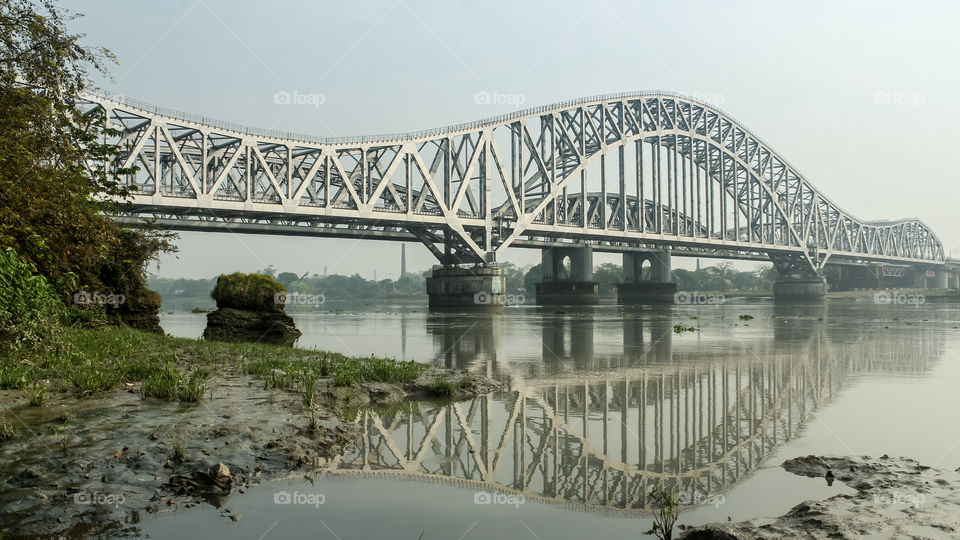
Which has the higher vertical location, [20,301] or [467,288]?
[467,288]

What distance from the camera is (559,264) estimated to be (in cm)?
10575

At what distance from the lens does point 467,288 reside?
250 feet

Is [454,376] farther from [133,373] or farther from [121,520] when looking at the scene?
[121,520]

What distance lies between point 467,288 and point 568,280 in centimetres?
2938

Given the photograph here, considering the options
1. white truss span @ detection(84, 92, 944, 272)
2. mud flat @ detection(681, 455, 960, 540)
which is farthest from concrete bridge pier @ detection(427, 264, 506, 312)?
mud flat @ detection(681, 455, 960, 540)

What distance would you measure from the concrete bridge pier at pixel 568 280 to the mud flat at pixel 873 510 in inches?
3640

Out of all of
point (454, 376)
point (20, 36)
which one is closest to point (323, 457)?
point (454, 376)

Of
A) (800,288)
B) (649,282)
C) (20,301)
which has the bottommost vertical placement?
(20,301)

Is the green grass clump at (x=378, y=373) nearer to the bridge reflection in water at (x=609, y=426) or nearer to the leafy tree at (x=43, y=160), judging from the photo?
the bridge reflection in water at (x=609, y=426)

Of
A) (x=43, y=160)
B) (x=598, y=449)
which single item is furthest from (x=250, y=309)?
(x=598, y=449)

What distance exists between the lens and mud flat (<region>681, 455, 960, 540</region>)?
5.37m

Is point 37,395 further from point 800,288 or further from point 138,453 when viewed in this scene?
point 800,288

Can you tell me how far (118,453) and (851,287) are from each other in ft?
668

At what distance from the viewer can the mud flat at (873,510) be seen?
17.6 ft
